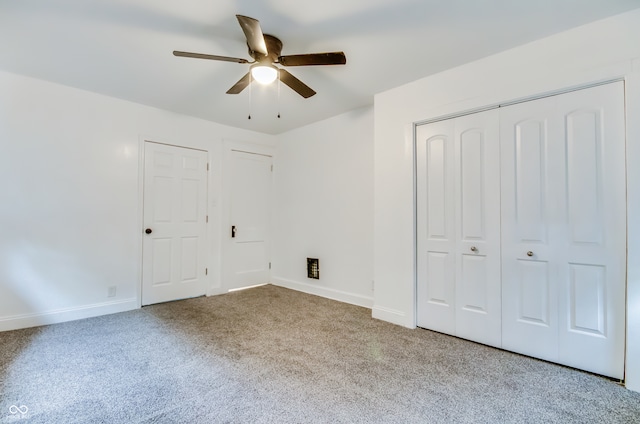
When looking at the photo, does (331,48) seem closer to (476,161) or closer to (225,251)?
(476,161)

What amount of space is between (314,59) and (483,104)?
1536mm

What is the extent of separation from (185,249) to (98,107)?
1.95m

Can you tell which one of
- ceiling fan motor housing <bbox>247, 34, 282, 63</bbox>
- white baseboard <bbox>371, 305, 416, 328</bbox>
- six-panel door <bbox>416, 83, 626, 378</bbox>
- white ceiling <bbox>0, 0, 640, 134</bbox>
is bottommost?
white baseboard <bbox>371, 305, 416, 328</bbox>

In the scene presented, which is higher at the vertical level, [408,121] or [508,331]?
[408,121]

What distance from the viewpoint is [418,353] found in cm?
240

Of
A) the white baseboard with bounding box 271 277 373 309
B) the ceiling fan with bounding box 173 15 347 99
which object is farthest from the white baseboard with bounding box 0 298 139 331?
the ceiling fan with bounding box 173 15 347 99

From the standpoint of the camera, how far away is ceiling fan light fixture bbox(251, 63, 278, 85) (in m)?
2.24

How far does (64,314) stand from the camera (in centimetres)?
312

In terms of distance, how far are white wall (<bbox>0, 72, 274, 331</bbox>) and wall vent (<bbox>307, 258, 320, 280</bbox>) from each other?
218cm

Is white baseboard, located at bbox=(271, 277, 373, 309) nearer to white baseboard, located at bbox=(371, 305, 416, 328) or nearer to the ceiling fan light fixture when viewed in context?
white baseboard, located at bbox=(371, 305, 416, 328)

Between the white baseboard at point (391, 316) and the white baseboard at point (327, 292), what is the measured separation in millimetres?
381

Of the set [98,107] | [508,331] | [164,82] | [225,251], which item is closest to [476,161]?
[508,331]

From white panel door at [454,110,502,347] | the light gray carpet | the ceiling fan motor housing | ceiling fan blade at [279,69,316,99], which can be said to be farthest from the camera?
white panel door at [454,110,502,347]

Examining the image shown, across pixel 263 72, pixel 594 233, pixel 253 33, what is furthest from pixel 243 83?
pixel 594 233
